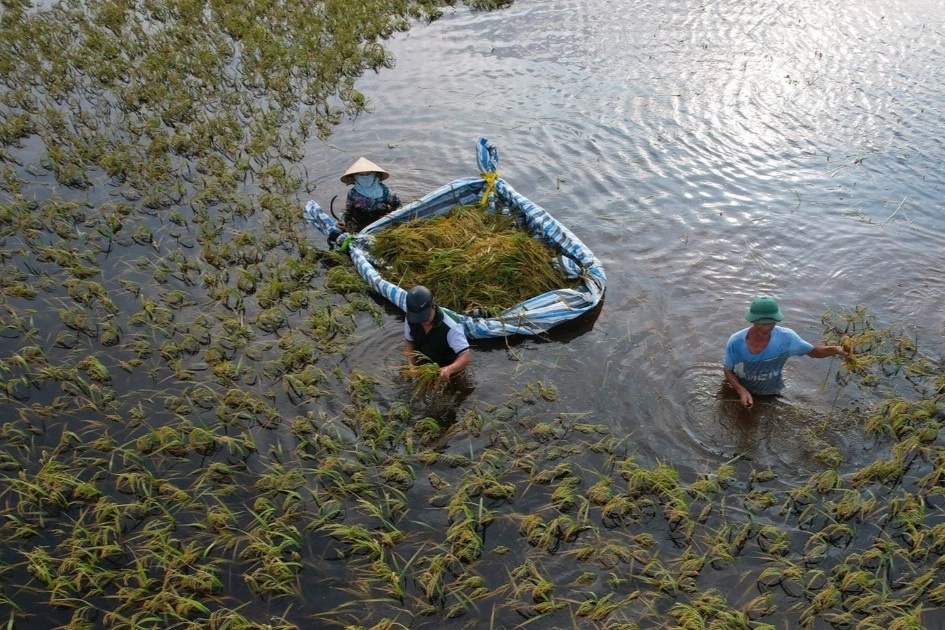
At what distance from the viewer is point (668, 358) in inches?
247

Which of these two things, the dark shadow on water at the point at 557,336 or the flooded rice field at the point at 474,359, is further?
the dark shadow on water at the point at 557,336

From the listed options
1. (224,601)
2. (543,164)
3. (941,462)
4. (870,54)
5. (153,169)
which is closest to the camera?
(224,601)

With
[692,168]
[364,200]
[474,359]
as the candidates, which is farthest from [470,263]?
[692,168]

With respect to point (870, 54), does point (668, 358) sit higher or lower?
lower

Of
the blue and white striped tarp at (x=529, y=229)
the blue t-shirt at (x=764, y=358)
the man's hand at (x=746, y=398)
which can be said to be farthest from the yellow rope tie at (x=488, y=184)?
the man's hand at (x=746, y=398)

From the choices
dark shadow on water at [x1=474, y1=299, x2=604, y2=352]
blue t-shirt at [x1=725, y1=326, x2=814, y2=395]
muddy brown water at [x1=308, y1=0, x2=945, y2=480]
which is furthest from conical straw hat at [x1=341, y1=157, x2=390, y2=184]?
blue t-shirt at [x1=725, y1=326, x2=814, y2=395]

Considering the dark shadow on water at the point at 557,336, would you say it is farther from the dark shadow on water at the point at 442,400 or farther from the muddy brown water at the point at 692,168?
the dark shadow on water at the point at 442,400

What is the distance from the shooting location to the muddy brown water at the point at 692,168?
604 cm

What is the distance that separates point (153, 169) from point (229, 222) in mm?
1584

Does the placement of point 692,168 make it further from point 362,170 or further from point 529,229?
point 362,170

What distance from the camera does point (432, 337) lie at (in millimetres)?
5723

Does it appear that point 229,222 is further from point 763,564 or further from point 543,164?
point 763,564

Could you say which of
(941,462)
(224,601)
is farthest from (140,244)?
(941,462)

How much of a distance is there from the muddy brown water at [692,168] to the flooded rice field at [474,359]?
0.05 m
